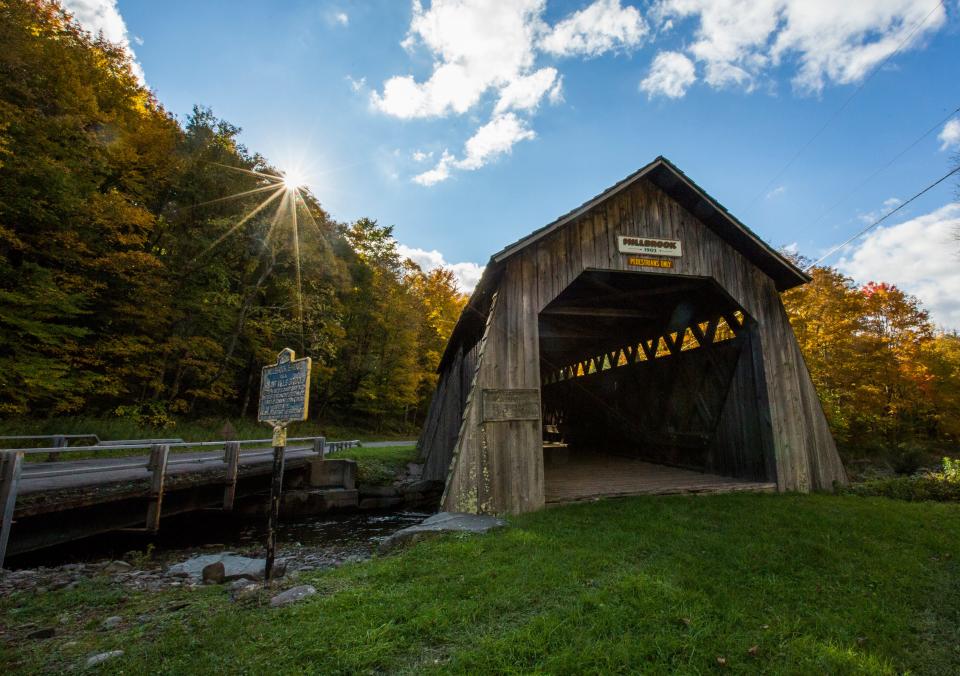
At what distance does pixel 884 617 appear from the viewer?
3414 millimetres

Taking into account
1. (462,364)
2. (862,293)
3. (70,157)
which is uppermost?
(70,157)

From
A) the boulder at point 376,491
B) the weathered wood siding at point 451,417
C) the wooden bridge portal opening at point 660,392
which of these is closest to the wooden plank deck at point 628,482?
the wooden bridge portal opening at point 660,392

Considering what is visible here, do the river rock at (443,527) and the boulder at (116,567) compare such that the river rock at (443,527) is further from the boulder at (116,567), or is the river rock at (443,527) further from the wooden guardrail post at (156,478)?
the wooden guardrail post at (156,478)

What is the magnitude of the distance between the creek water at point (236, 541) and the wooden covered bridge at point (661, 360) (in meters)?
2.82

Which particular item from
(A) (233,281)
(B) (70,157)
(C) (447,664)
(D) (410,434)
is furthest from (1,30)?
(D) (410,434)

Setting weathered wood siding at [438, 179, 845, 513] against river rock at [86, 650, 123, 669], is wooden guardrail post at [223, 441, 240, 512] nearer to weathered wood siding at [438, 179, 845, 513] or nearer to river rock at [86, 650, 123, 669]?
weathered wood siding at [438, 179, 845, 513]

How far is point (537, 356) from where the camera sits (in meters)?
7.54

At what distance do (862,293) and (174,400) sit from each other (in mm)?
32005

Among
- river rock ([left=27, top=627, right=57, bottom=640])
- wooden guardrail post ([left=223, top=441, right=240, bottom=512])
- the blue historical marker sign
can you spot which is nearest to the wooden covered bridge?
the blue historical marker sign

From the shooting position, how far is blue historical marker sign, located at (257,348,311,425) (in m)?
5.00

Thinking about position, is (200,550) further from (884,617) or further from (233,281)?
(233,281)

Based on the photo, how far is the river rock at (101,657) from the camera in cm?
288

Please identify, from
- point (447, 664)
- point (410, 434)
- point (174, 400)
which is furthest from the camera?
point (410, 434)

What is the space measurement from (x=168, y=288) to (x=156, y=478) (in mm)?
12762
